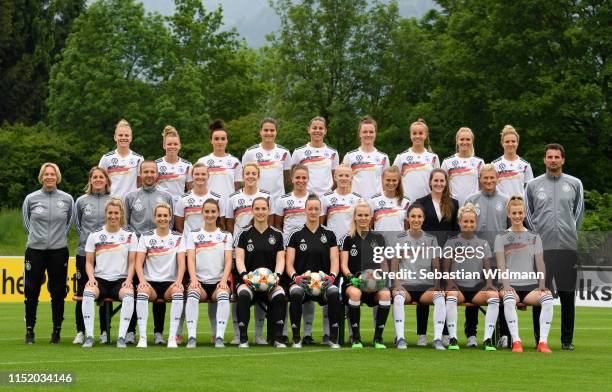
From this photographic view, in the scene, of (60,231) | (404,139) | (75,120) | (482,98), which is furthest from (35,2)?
(60,231)

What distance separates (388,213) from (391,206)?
9 centimetres

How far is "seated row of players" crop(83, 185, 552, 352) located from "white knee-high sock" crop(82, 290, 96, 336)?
→ 10mm

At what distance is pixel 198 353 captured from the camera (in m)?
11.7

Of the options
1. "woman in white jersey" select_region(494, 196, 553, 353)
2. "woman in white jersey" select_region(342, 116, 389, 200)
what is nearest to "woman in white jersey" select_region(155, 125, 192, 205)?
"woman in white jersey" select_region(342, 116, 389, 200)

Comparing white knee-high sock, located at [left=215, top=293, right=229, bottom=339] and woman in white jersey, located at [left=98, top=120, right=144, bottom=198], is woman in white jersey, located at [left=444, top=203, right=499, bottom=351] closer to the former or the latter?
white knee-high sock, located at [left=215, top=293, right=229, bottom=339]

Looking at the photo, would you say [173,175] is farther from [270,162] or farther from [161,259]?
[161,259]

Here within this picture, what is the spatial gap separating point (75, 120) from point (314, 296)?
3631 cm

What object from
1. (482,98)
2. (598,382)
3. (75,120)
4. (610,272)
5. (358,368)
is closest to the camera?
(598,382)

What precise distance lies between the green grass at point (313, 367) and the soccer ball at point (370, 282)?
0.63m

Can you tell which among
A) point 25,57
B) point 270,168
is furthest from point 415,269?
point 25,57

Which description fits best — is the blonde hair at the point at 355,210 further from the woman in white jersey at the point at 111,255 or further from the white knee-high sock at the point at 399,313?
the woman in white jersey at the point at 111,255

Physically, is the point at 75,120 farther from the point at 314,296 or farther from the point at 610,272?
the point at 314,296

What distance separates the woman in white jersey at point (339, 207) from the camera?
1329 cm

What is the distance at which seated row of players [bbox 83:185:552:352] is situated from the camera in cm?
1248
